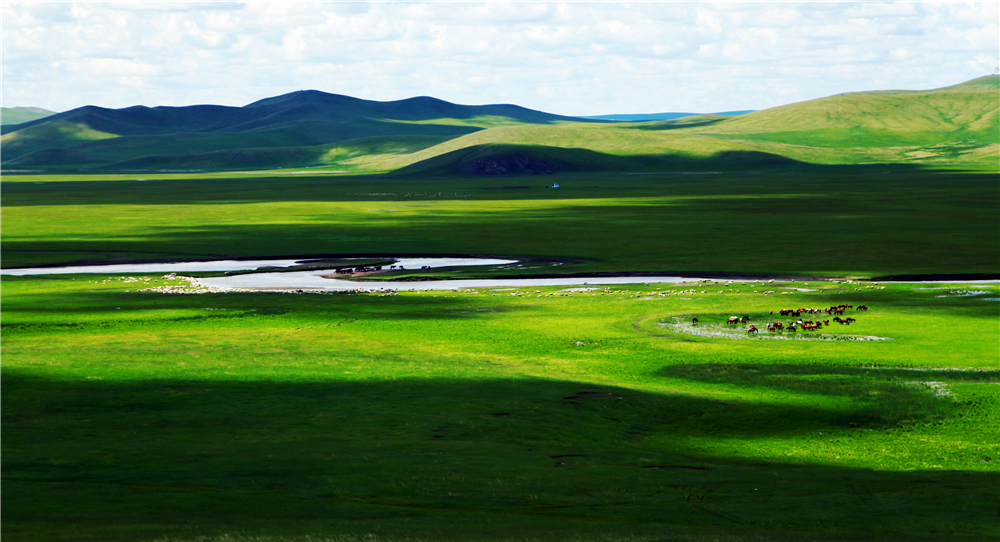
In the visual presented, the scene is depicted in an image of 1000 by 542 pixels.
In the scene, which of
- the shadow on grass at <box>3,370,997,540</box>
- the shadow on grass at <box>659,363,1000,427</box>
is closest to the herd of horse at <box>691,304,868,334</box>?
the shadow on grass at <box>659,363,1000,427</box>

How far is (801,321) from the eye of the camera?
144 feet

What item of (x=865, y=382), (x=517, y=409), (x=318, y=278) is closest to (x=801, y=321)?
(x=865, y=382)

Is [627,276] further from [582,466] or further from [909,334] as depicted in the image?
[582,466]

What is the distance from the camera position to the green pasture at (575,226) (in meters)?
70.6

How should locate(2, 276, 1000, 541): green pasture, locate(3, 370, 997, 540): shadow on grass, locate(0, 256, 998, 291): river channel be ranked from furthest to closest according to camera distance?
locate(0, 256, 998, 291): river channel
locate(2, 276, 1000, 541): green pasture
locate(3, 370, 997, 540): shadow on grass

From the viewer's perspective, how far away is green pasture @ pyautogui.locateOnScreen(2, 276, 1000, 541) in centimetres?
1941

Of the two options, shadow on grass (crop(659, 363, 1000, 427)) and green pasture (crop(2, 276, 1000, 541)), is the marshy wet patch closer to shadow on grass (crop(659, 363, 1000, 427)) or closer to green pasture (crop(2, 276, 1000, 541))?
green pasture (crop(2, 276, 1000, 541))

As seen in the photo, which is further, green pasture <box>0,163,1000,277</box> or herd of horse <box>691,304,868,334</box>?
green pasture <box>0,163,1000,277</box>

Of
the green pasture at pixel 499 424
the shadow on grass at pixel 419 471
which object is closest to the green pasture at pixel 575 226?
the green pasture at pixel 499 424

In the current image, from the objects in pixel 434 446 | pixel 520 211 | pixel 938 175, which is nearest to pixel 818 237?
pixel 520 211

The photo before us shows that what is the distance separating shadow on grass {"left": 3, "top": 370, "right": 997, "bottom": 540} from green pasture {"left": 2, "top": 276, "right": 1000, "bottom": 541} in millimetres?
80

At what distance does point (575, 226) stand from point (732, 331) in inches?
2073

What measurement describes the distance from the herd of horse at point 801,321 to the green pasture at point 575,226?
15391 millimetres

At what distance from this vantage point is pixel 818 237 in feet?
270
